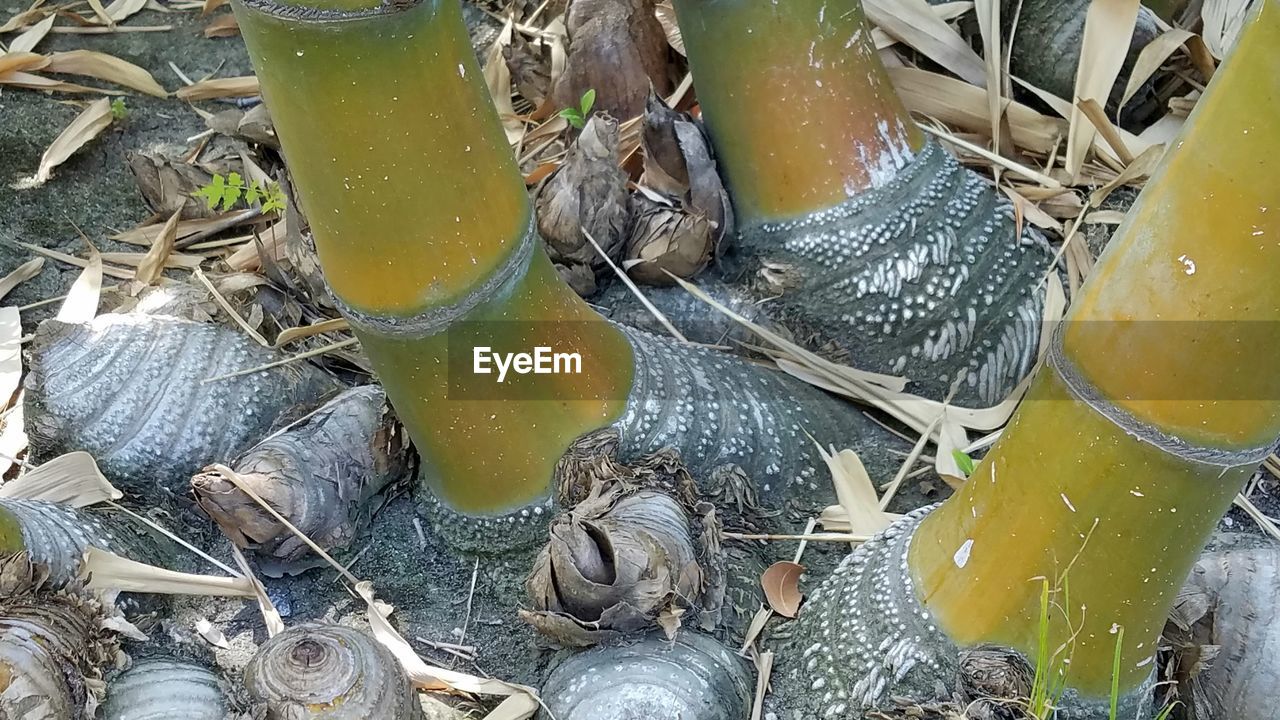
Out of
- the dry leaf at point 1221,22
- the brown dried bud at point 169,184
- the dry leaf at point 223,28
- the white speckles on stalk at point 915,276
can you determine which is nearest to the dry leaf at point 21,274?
the brown dried bud at point 169,184

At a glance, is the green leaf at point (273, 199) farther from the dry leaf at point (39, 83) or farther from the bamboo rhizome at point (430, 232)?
the bamboo rhizome at point (430, 232)

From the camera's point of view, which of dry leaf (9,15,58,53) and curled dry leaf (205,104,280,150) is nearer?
curled dry leaf (205,104,280,150)

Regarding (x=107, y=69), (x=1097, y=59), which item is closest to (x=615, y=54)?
(x=1097, y=59)

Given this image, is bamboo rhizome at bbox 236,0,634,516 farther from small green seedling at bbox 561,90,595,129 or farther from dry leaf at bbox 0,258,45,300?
dry leaf at bbox 0,258,45,300

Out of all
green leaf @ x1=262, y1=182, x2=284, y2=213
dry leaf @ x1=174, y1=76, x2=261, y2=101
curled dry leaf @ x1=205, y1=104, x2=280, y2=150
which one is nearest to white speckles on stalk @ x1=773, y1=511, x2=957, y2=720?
green leaf @ x1=262, y1=182, x2=284, y2=213

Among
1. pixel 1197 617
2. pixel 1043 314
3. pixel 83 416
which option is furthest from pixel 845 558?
pixel 83 416

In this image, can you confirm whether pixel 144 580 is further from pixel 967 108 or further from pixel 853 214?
pixel 967 108
